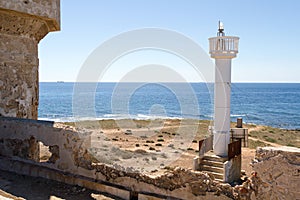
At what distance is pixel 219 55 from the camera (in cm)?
1220

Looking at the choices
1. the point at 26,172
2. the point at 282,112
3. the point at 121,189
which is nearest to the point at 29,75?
the point at 26,172

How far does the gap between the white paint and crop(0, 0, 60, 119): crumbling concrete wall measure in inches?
229

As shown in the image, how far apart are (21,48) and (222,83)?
7137mm

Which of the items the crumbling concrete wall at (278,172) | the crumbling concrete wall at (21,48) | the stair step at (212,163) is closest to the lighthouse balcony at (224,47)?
the stair step at (212,163)

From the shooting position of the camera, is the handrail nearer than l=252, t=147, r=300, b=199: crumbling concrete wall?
No

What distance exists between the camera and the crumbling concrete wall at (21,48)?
32.1 ft

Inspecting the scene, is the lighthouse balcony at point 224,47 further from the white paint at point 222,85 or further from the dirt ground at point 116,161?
the dirt ground at point 116,161

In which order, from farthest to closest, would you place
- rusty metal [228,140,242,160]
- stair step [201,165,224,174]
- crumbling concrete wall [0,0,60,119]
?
stair step [201,165,224,174]
rusty metal [228,140,242,160]
crumbling concrete wall [0,0,60,119]

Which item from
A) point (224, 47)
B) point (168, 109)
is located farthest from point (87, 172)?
point (168, 109)

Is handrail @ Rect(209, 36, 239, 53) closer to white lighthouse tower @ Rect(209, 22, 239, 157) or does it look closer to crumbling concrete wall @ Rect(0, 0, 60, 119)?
white lighthouse tower @ Rect(209, 22, 239, 157)

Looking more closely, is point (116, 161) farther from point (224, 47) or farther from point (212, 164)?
point (224, 47)

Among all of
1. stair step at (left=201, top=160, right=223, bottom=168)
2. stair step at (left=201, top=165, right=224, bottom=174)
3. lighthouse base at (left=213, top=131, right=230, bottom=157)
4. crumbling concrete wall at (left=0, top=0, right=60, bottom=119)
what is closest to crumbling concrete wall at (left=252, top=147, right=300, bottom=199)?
stair step at (left=201, top=165, right=224, bottom=174)

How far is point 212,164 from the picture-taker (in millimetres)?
12211

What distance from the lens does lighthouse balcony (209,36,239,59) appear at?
12.1m
